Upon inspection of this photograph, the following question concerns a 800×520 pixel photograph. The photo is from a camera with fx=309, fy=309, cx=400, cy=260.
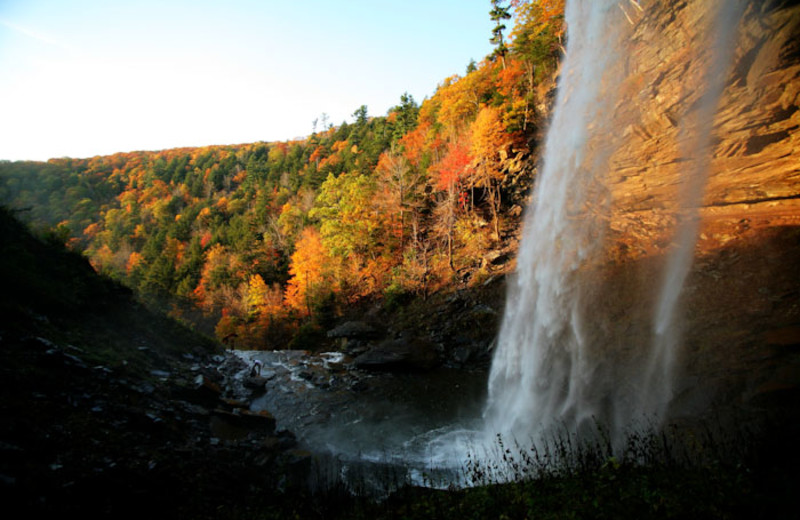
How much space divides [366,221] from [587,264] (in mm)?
20073

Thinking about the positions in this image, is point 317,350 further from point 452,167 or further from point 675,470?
point 675,470

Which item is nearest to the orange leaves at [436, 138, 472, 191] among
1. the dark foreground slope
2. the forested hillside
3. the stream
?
the forested hillside

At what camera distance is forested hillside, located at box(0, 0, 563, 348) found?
2311cm

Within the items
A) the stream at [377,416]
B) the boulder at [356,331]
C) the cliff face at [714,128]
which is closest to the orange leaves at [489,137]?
the cliff face at [714,128]

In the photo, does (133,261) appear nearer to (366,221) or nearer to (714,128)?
(366,221)

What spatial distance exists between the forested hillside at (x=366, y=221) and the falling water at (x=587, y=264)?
6784 mm

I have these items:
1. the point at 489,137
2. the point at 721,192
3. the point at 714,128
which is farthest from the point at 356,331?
the point at 714,128

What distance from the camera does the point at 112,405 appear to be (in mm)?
6691

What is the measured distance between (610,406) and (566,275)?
18.0 feet

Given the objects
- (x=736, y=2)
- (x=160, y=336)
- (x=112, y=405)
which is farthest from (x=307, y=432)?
(x=736, y=2)

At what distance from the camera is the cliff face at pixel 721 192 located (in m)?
7.02

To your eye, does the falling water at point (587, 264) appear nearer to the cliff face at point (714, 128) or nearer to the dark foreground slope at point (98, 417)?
the cliff face at point (714, 128)


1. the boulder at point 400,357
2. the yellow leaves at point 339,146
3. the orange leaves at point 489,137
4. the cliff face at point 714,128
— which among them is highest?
the yellow leaves at point 339,146

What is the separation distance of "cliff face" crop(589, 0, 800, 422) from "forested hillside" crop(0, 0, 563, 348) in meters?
10.4
